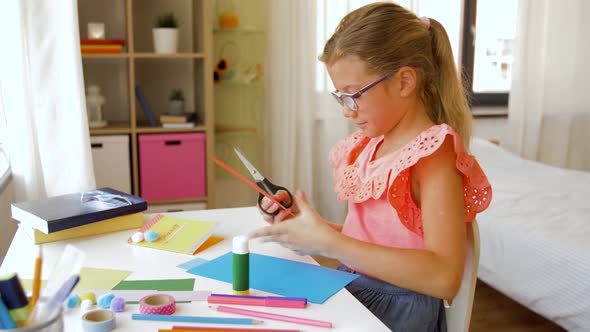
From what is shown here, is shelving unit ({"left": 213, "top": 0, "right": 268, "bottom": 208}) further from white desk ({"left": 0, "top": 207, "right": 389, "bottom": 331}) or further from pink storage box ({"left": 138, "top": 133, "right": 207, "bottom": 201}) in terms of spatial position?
white desk ({"left": 0, "top": 207, "right": 389, "bottom": 331})

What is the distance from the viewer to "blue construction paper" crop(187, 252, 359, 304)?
3.28 feet

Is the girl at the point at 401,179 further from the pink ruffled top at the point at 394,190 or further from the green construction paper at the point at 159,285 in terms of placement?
the green construction paper at the point at 159,285

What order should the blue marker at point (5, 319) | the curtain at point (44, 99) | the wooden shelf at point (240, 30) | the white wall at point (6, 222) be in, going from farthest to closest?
the wooden shelf at point (240, 30)
the curtain at point (44, 99)
the white wall at point (6, 222)
the blue marker at point (5, 319)

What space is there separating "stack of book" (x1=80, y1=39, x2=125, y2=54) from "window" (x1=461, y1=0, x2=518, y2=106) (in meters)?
2.13

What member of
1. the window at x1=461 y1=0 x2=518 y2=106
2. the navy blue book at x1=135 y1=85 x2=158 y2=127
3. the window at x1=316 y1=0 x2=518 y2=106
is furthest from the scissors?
the window at x1=461 y1=0 x2=518 y2=106

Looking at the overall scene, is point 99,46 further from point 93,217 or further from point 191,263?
point 191,263

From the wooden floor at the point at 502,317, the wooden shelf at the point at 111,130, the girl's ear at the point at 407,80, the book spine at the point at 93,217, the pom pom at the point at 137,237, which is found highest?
the girl's ear at the point at 407,80

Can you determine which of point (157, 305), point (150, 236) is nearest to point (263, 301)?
point (157, 305)

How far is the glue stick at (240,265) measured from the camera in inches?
37.5

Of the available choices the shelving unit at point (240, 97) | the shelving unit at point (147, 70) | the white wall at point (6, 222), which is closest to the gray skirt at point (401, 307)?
the white wall at point (6, 222)

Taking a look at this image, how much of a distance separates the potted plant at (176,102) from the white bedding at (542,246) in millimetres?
1447

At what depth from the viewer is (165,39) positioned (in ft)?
8.74

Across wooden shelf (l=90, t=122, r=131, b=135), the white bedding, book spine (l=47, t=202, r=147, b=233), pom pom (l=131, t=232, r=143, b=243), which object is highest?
wooden shelf (l=90, t=122, r=131, b=135)

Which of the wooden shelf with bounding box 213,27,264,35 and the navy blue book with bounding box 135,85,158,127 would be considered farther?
the wooden shelf with bounding box 213,27,264,35
